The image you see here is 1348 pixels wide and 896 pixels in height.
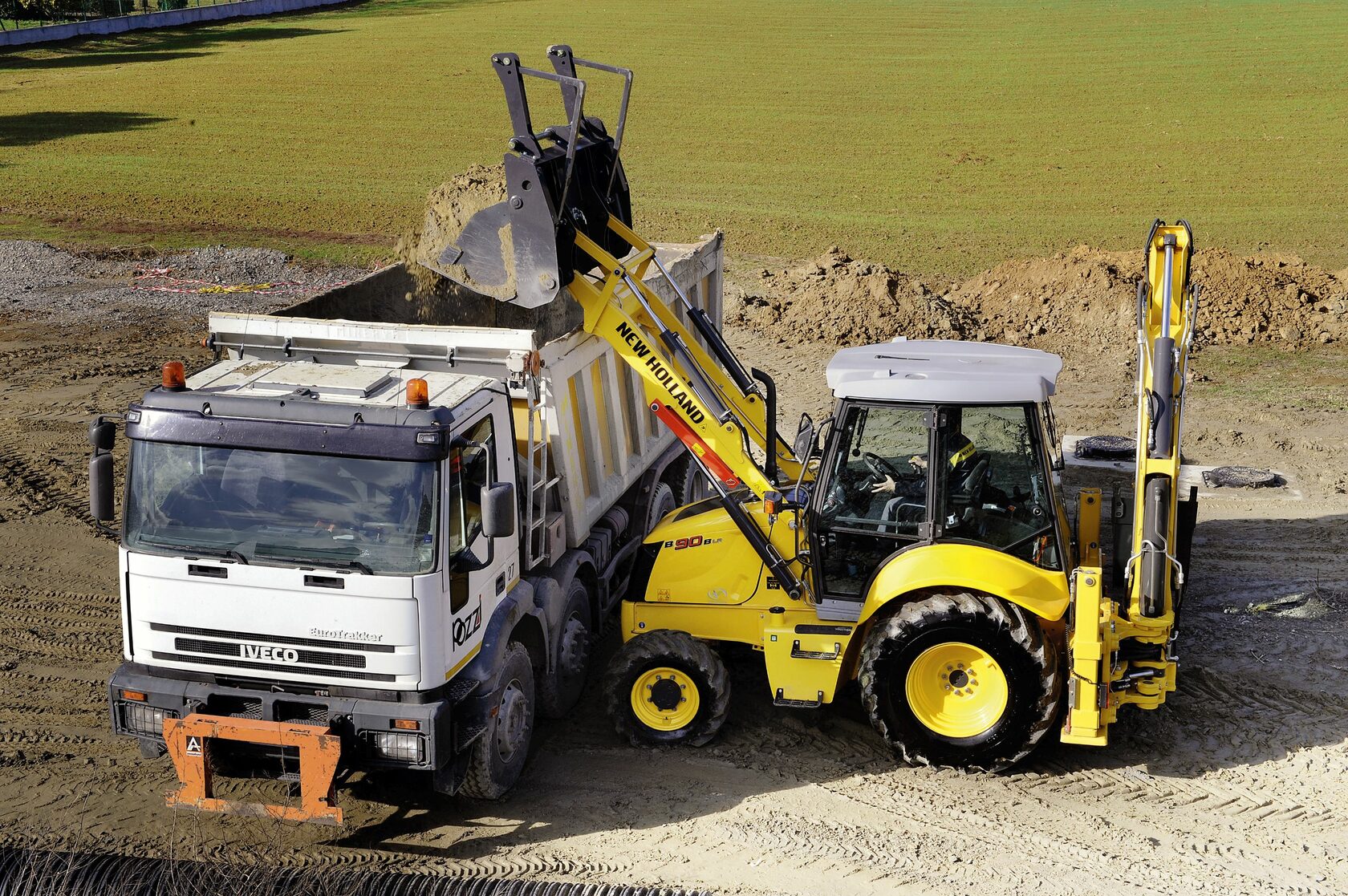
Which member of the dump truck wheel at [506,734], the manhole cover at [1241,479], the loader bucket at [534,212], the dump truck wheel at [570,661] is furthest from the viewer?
the manhole cover at [1241,479]

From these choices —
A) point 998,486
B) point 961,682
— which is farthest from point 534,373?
point 961,682

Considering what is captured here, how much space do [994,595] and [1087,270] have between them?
11682 mm

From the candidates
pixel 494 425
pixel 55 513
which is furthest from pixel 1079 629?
pixel 55 513

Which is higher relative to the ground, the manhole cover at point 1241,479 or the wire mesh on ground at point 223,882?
the manhole cover at point 1241,479

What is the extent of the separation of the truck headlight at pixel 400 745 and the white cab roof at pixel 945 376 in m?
3.20

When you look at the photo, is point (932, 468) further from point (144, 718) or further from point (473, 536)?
point (144, 718)

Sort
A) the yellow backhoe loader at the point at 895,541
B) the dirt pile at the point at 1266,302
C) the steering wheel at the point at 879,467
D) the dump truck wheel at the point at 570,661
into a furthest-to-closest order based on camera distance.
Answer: the dirt pile at the point at 1266,302
the dump truck wheel at the point at 570,661
the steering wheel at the point at 879,467
the yellow backhoe loader at the point at 895,541

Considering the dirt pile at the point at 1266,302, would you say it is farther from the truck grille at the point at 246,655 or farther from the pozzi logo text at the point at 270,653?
the pozzi logo text at the point at 270,653

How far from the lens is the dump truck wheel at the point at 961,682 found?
7902 mm

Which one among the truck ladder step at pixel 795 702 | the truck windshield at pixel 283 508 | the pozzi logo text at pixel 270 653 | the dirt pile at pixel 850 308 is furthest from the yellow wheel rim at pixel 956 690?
the dirt pile at pixel 850 308

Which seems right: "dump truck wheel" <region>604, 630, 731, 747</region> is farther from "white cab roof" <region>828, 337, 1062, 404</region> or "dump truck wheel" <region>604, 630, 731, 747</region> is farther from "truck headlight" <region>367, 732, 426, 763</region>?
"white cab roof" <region>828, 337, 1062, 404</region>

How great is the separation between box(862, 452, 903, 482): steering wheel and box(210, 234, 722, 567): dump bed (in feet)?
6.64

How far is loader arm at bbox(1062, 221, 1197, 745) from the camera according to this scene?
7781 millimetres

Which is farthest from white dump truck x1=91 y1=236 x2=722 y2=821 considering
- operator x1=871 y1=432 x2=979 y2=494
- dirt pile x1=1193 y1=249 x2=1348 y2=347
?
dirt pile x1=1193 y1=249 x2=1348 y2=347
